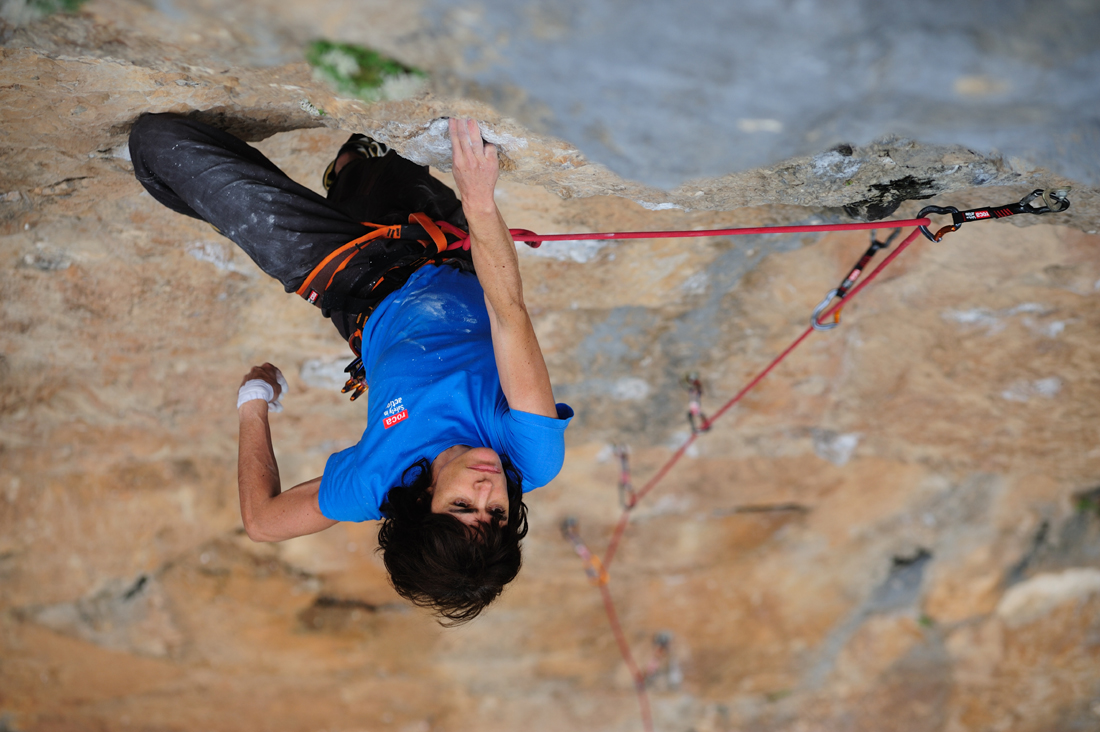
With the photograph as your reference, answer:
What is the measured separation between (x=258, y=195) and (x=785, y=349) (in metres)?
1.86

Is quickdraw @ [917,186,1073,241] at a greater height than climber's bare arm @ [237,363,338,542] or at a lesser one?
greater

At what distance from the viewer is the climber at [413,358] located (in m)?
1.35

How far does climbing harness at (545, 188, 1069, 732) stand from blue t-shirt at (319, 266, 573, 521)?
277 mm

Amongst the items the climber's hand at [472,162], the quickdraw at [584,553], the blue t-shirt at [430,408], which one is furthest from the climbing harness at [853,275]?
the quickdraw at [584,553]

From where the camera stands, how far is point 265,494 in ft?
5.79

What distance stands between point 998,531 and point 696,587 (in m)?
1.56

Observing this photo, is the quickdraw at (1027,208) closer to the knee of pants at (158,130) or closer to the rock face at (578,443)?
the rock face at (578,443)

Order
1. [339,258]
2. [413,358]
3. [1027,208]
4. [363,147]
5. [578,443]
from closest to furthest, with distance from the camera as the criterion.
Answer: [1027,208] < [413,358] < [339,258] < [363,147] < [578,443]

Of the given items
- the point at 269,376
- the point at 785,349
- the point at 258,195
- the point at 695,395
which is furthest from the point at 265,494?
the point at 785,349

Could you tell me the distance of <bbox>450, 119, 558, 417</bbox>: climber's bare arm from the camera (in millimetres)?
1295

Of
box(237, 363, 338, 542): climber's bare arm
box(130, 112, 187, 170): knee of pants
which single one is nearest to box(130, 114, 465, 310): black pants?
box(130, 112, 187, 170): knee of pants

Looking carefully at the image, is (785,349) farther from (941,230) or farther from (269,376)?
(269,376)

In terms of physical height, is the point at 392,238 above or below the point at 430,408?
above

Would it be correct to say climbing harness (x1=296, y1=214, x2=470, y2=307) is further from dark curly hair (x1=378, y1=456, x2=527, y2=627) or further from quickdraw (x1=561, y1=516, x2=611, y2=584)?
quickdraw (x1=561, y1=516, x2=611, y2=584)
